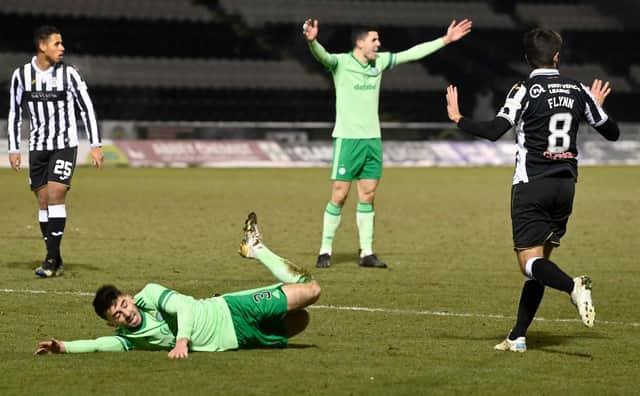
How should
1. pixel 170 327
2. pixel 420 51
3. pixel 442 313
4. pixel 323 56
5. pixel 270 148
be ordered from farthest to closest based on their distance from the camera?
pixel 270 148 < pixel 420 51 < pixel 323 56 < pixel 442 313 < pixel 170 327

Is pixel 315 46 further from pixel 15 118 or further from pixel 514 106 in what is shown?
pixel 514 106

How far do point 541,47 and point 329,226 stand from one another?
5.23 metres

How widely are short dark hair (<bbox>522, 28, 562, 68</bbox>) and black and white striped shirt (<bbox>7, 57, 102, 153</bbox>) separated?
4856 millimetres

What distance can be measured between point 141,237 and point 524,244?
847 cm

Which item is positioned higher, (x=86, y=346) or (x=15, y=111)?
(x=15, y=111)

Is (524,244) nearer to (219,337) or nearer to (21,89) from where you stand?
(219,337)

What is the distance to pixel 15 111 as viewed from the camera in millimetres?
11195

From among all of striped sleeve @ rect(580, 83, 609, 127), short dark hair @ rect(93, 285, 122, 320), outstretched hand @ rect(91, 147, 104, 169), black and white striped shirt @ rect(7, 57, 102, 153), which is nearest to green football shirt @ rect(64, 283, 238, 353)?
short dark hair @ rect(93, 285, 122, 320)

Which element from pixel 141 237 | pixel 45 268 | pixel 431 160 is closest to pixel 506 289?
pixel 45 268

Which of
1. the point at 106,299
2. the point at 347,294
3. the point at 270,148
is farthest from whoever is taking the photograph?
the point at 270,148

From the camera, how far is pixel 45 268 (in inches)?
431

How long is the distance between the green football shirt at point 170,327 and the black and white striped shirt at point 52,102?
421 cm

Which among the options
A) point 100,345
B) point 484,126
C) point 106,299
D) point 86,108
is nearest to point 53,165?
point 86,108

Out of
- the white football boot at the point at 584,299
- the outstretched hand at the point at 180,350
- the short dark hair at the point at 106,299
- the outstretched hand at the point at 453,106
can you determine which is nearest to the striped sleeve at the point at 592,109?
the outstretched hand at the point at 453,106
